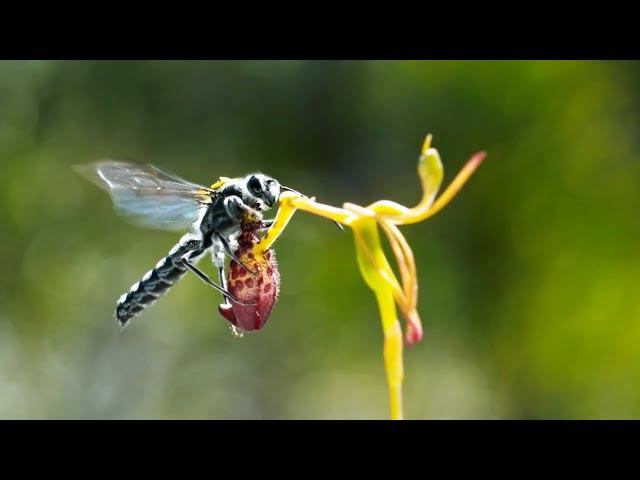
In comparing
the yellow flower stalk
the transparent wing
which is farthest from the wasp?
the yellow flower stalk

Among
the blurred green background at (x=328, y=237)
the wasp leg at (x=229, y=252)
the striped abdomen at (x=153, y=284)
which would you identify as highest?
the blurred green background at (x=328, y=237)

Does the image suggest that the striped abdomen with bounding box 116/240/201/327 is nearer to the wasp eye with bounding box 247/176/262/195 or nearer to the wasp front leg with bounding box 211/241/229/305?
the wasp front leg with bounding box 211/241/229/305

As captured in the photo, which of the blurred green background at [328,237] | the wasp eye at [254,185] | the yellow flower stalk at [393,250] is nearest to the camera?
the yellow flower stalk at [393,250]

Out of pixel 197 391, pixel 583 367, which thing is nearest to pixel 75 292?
pixel 197 391

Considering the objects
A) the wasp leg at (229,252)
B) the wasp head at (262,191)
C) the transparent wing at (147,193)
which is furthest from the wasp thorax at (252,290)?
the transparent wing at (147,193)

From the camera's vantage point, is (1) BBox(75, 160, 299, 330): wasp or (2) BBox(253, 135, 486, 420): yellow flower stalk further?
(1) BBox(75, 160, 299, 330): wasp

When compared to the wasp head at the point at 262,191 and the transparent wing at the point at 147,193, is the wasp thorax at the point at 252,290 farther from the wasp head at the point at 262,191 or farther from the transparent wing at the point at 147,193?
the transparent wing at the point at 147,193

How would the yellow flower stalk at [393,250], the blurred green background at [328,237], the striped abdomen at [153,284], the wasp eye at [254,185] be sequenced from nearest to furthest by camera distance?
the yellow flower stalk at [393,250] < the wasp eye at [254,185] < the striped abdomen at [153,284] < the blurred green background at [328,237]
